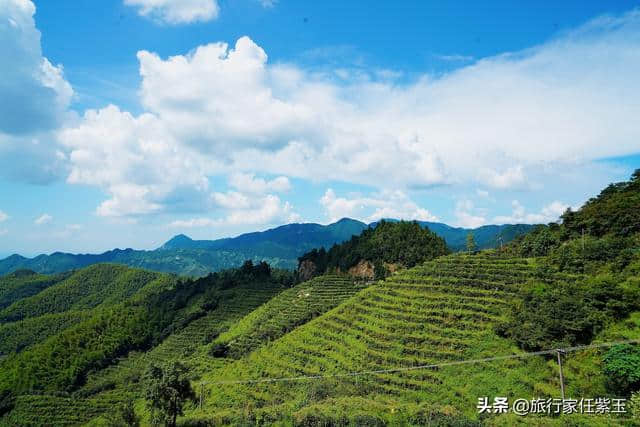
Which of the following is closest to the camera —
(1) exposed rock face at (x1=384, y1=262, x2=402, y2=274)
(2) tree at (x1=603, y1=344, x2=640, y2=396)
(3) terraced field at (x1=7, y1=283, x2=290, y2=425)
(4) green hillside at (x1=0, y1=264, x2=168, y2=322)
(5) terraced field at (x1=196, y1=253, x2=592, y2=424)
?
(2) tree at (x1=603, y1=344, x2=640, y2=396)

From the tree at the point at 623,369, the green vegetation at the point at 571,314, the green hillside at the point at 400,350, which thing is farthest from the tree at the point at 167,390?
the tree at the point at 623,369

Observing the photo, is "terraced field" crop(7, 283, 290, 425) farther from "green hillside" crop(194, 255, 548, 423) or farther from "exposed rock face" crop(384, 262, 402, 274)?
"exposed rock face" crop(384, 262, 402, 274)

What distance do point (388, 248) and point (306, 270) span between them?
28106 millimetres

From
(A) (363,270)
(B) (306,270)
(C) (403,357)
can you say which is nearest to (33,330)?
(B) (306,270)

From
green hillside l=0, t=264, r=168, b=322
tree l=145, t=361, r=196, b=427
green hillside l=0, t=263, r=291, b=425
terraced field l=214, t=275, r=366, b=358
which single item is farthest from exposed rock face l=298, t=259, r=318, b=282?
green hillside l=0, t=264, r=168, b=322

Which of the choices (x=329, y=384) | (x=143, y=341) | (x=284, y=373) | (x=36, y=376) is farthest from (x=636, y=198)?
(x=36, y=376)

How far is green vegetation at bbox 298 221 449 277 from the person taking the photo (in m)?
77.3

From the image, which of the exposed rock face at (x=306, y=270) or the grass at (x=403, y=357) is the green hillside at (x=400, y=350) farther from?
the exposed rock face at (x=306, y=270)

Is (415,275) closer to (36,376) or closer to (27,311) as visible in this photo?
(36,376)

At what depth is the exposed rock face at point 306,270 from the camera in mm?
100625

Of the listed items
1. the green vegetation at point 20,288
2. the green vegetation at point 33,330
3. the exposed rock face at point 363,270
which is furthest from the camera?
the green vegetation at point 20,288

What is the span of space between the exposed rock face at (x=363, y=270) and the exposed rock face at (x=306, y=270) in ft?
55.6

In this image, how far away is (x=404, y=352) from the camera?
120ft

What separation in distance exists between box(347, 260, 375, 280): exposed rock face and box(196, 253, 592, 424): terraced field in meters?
26.5
